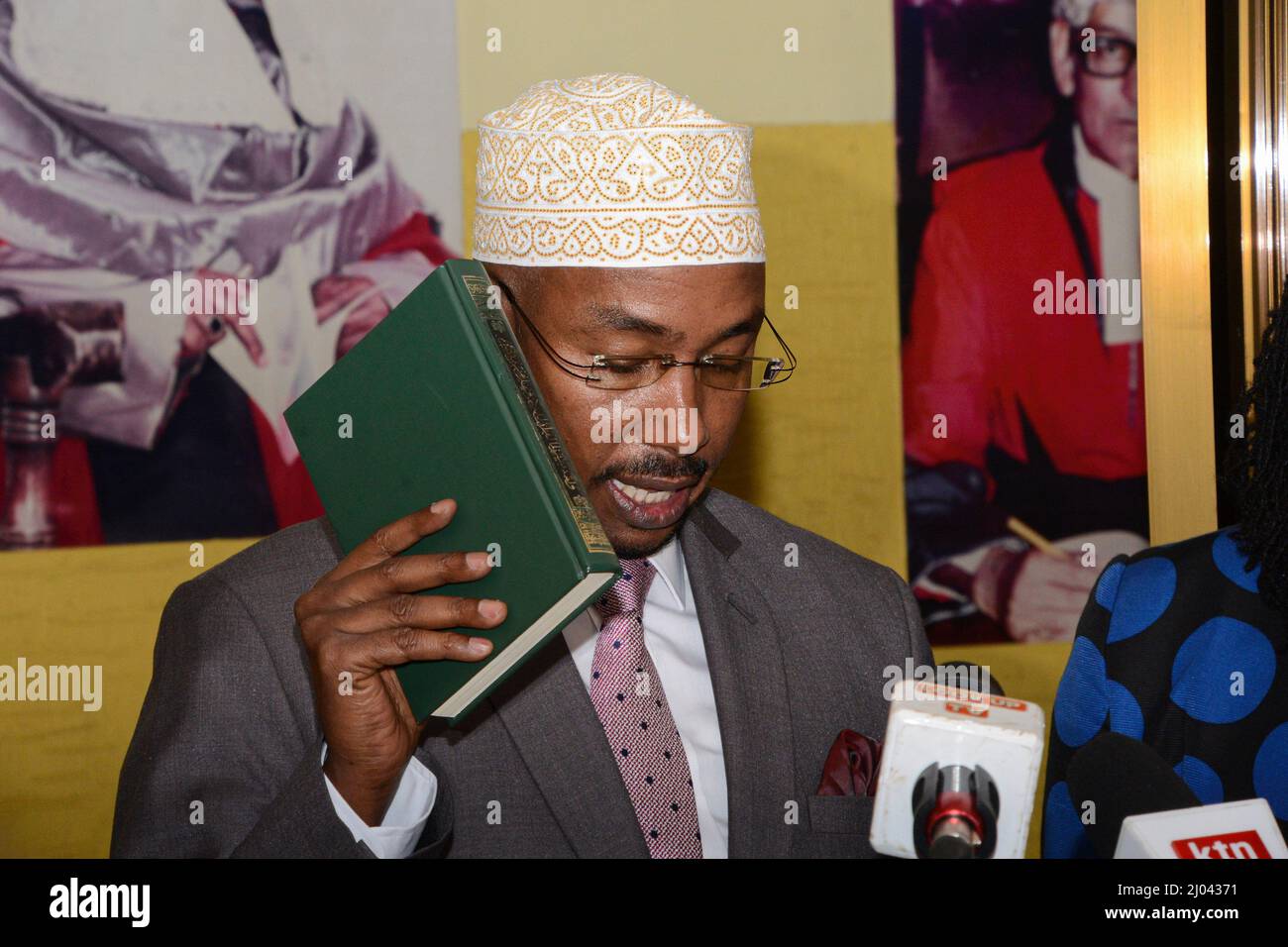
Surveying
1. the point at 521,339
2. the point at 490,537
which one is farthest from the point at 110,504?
the point at 490,537

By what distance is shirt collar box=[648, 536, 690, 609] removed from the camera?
2.04m

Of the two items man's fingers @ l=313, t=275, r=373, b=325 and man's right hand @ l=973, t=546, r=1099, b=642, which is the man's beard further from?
man's right hand @ l=973, t=546, r=1099, b=642

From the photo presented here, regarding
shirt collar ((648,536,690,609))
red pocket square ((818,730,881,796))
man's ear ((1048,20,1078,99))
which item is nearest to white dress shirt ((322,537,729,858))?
shirt collar ((648,536,690,609))

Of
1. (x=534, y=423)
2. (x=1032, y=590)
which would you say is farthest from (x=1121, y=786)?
(x=1032, y=590)

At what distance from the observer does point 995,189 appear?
3.21 m

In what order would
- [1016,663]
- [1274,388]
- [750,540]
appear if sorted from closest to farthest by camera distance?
1. [1274,388]
2. [750,540]
3. [1016,663]

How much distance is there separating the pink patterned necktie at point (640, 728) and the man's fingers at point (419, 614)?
0.56 m

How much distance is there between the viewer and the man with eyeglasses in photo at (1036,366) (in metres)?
3.21

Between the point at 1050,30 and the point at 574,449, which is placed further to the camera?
the point at 1050,30

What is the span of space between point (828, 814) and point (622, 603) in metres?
0.43

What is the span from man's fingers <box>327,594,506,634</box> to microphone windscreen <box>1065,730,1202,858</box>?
57 cm

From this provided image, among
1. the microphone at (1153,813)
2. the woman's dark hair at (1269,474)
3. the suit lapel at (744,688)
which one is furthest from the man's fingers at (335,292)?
the microphone at (1153,813)

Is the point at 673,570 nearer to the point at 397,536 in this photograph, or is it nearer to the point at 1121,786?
the point at 397,536

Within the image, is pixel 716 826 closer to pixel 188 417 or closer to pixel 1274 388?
pixel 1274 388
